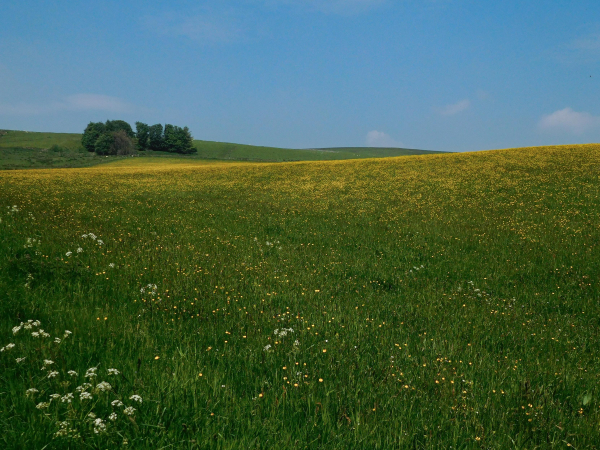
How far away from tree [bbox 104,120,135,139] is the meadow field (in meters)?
124

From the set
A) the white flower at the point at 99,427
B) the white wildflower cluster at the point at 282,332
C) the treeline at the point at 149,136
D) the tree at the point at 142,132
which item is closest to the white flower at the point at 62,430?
the white flower at the point at 99,427

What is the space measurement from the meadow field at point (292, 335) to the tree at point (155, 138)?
118 meters

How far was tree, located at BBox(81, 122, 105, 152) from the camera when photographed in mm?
118250

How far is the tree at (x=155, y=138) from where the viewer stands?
408ft

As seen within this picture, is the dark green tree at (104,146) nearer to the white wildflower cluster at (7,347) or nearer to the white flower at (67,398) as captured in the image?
the white wildflower cluster at (7,347)

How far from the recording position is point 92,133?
11831 centimetres

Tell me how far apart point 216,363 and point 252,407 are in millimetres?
1153

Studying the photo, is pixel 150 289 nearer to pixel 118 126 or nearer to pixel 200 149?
pixel 200 149

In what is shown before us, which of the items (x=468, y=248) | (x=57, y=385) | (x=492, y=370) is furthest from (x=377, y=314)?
(x=468, y=248)

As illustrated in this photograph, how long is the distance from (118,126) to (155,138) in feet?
44.6

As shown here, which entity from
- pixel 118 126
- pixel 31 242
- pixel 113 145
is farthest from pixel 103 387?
pixel 118 126

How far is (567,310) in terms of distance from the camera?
25.8 ft

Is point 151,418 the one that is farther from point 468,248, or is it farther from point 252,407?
point 468,248

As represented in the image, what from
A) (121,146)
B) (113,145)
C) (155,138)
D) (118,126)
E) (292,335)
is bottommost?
(292,335)
